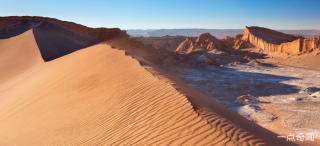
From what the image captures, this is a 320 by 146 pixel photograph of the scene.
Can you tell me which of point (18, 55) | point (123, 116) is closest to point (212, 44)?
point (18, 55)

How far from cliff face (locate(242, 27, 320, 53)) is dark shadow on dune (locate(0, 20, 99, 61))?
18164mm

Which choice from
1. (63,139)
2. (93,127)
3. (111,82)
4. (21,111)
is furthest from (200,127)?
(21,111)

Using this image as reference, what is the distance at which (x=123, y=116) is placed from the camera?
11.5 ft

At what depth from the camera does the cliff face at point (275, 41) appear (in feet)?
56.8

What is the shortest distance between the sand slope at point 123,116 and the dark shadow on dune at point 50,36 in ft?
32.1

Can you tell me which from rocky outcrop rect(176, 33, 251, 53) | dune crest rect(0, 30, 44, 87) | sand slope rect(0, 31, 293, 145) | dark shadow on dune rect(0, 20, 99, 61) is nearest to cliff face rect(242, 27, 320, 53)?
rocky outcrop rect(176, 33, 251, 53)

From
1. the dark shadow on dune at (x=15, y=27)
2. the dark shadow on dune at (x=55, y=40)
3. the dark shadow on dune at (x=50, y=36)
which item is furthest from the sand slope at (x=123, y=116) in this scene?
the dark shadow on dune at (x=15, y=27)

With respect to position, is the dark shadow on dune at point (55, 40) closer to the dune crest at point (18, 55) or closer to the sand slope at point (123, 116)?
the dune crest at point (18, 55)

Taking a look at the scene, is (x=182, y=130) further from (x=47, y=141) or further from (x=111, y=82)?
(x=111, y=82)

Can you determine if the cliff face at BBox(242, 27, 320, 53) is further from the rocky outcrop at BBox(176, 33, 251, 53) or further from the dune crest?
the dune crest

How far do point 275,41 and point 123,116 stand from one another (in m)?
24.9

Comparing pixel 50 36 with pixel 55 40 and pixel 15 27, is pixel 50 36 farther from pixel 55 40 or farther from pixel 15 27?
pixel 15 27

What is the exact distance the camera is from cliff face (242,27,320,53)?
56.8 ft

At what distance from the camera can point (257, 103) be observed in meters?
7.52
